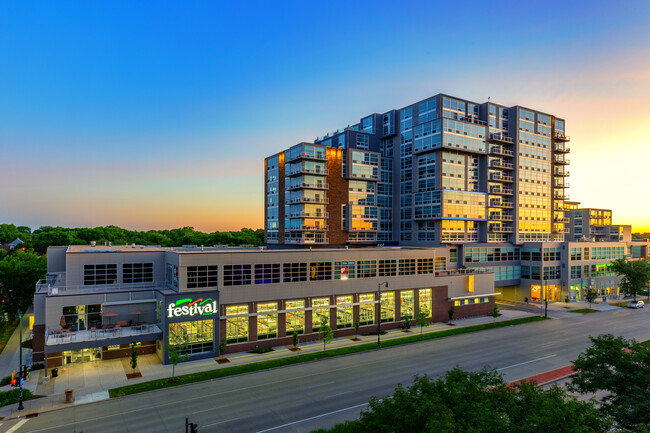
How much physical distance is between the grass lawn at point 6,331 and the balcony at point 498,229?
89942 millimetres

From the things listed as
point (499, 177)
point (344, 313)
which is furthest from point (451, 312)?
point (499, 177)

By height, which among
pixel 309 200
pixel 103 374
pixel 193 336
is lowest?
pixel 103 374

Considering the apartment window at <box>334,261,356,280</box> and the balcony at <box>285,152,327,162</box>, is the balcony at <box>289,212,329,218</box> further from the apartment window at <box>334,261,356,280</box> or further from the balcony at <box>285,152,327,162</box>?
the apartment window at <box>334,261,356,280</box>

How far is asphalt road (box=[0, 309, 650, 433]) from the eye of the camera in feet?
89.6

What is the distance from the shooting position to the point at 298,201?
80062 mm

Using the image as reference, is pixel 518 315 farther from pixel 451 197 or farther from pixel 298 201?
pixel 298 201

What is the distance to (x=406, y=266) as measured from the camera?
59.3 metres

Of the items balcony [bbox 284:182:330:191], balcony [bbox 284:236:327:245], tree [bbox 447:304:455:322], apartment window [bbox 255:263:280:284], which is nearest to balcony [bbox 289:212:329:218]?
balcony [bbox 284:236:327:245]

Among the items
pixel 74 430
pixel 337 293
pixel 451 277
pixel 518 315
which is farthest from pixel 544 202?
pixel 74 430

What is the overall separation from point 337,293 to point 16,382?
1398 inches

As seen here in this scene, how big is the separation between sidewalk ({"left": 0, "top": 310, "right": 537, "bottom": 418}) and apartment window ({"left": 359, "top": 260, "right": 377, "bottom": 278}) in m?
9.58

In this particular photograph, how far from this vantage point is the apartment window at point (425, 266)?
200 ft

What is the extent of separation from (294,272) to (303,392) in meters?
18.9

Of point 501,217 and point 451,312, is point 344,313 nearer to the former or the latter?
point 451,312
